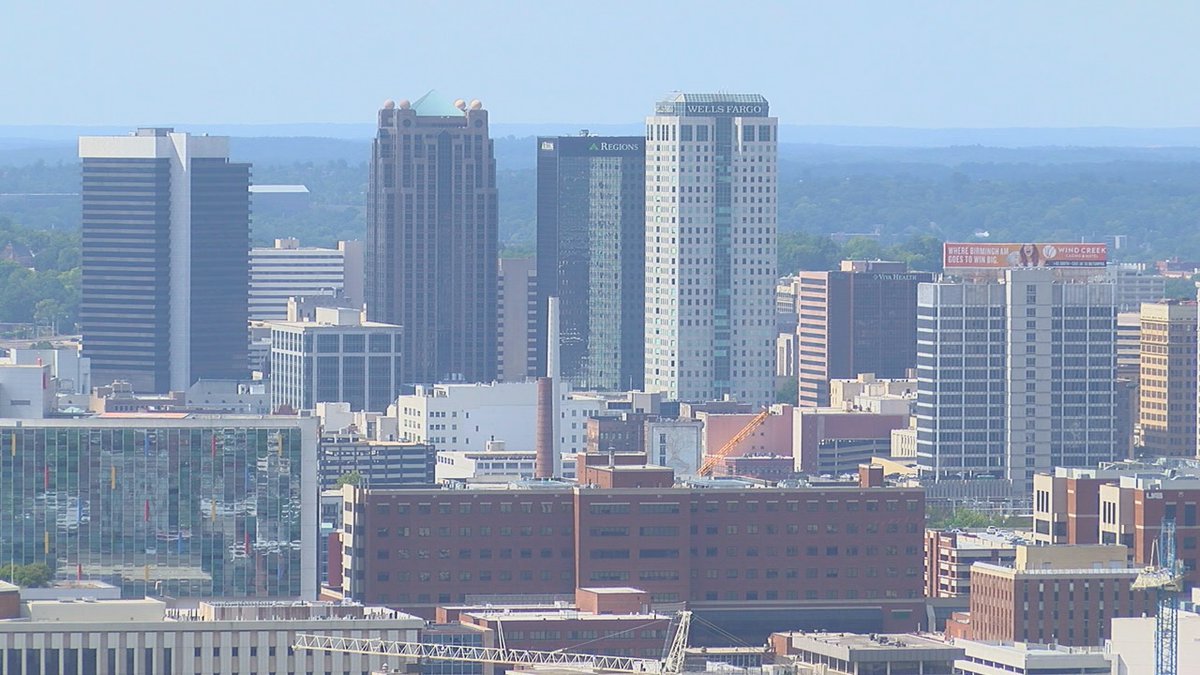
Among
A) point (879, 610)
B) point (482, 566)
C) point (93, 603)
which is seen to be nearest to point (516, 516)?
point (482, 566)

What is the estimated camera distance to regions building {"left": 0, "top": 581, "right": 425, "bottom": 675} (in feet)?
425

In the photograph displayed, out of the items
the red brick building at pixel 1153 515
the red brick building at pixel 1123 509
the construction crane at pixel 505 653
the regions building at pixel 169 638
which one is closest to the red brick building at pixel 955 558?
the red brick building at pixel 1123 509

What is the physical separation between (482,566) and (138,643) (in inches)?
1674

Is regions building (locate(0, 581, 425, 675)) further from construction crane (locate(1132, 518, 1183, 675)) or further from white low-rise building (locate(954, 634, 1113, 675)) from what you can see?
construction crane (locate(1132, 518, 1183, 675))

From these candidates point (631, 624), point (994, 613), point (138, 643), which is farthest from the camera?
point (994, 613)

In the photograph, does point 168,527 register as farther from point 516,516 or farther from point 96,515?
point 516,516

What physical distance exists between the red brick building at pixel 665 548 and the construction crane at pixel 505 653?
16.6 meters

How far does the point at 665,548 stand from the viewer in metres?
174

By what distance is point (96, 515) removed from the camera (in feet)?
516

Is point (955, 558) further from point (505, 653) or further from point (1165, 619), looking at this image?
point (1165, 619)

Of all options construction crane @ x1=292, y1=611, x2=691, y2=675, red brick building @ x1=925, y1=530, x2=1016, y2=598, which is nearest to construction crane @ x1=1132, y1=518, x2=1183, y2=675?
construction crane @ x1=292, y1=611, x2=691, y2=675

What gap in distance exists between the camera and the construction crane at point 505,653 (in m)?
131

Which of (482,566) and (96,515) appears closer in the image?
(96,515)

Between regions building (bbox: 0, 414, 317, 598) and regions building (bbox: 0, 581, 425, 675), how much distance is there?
73.0 ft
